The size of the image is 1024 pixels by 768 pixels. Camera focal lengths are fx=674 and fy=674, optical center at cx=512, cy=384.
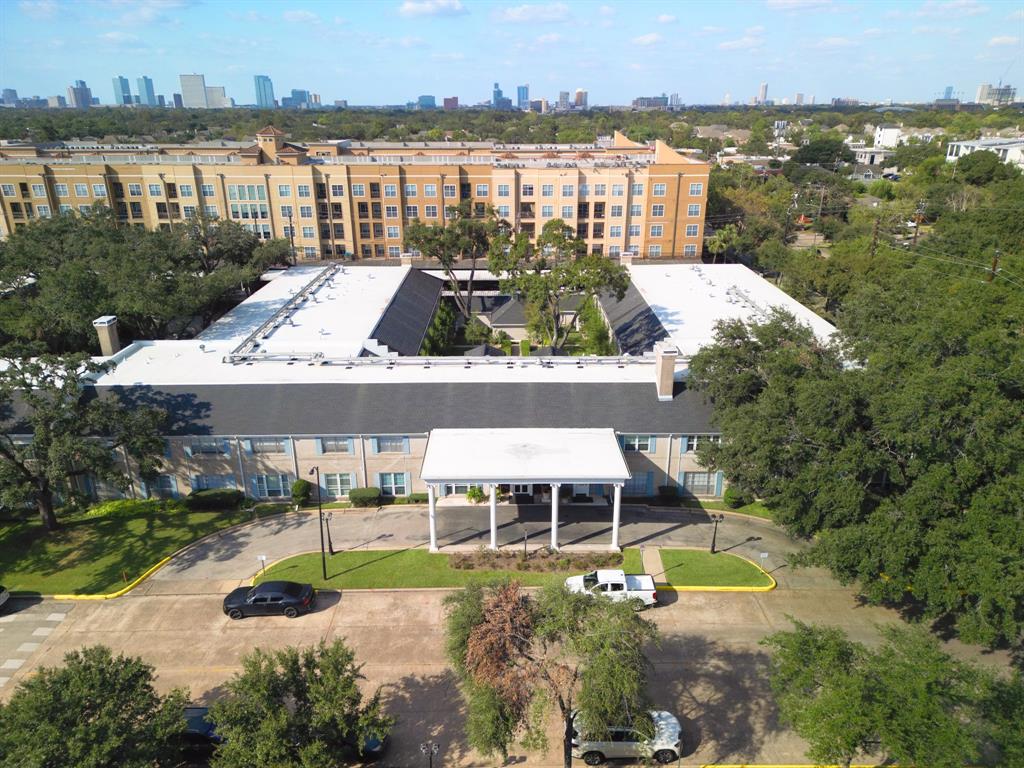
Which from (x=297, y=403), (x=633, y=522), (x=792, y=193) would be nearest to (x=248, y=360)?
(x=297, y=403)

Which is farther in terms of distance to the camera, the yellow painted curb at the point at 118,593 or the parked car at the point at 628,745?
the yellow painted curb at the point at 118,593

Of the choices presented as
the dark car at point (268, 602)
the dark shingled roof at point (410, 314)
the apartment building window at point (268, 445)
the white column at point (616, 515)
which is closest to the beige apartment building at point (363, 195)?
the dark shingled roof at point (410, 314)

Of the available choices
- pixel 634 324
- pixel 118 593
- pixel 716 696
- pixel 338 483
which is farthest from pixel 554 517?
pixel 634 324

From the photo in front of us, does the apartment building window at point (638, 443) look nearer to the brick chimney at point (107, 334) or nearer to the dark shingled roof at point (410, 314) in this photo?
the dark shingled roof at point (410, 314)

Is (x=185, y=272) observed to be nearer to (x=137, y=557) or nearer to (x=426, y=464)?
(x=137, y=557)

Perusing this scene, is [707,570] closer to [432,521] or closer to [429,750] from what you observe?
[432,521]

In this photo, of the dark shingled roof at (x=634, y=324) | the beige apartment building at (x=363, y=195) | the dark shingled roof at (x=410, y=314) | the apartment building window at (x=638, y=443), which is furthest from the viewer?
the beige apartment building at (x=363, y=195)
